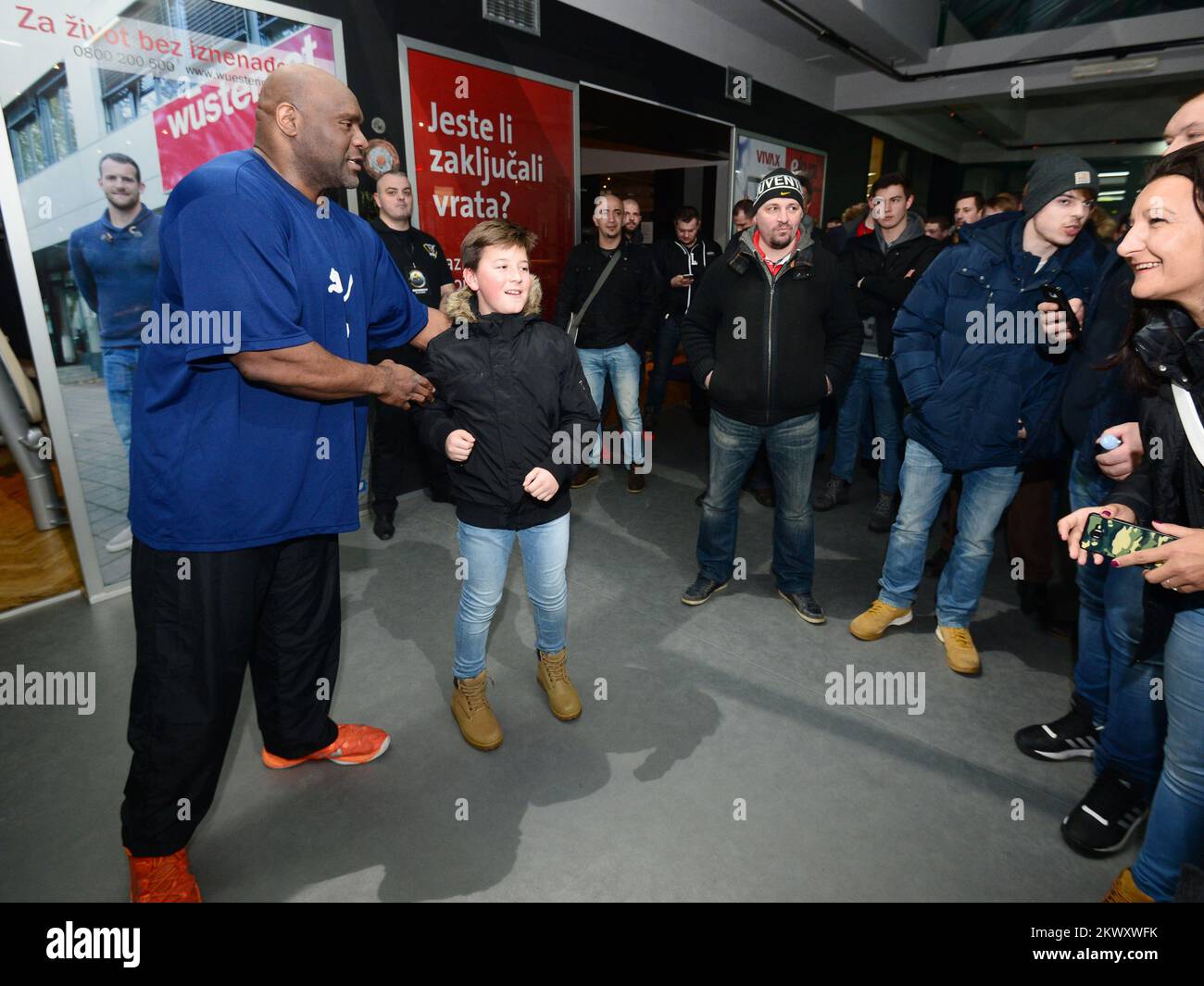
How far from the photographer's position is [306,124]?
161 cm

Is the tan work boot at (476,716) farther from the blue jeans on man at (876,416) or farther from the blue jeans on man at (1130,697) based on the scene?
the blue jeans on man at (876,416)

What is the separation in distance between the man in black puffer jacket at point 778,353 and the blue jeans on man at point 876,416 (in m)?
1.40

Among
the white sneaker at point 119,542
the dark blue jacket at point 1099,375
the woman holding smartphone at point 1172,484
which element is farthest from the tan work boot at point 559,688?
the white sneaker at point 119,542

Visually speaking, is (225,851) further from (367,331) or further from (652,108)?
(652,108)

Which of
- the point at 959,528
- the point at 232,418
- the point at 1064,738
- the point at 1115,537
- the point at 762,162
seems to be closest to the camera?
the point at 1115,537

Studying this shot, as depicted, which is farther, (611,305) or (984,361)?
(611,305)

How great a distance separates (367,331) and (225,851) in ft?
4.94

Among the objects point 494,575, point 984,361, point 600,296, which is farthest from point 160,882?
point 600,296

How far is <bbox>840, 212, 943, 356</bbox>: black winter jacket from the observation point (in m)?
4.06

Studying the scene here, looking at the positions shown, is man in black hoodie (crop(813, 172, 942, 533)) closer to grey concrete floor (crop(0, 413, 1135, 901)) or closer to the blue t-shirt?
grey concrete floor (crop(0, 413, 1135, 901))

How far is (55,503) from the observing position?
3.60 metres

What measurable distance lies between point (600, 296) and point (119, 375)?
272 cm

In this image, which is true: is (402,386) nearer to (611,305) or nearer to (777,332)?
(777,332)

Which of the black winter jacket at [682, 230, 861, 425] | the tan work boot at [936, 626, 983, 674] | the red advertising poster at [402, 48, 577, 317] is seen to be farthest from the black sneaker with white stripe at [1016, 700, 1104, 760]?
the red advertising poster at [402, 48, 577, 317]
